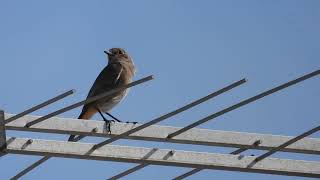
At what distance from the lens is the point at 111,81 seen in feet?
36.0

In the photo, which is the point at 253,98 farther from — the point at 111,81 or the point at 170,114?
the point at 111,81

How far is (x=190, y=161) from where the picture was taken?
249 inches

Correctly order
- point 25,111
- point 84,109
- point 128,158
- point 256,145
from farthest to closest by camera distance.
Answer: point 84,109
point 256,145
point 128,158
point 25,111

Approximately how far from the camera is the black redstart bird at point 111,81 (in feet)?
34.6

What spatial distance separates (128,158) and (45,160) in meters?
0.60

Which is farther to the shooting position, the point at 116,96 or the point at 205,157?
the point at 116,96

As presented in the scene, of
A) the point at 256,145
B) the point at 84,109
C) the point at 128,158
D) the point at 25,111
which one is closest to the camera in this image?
the point at 25,111

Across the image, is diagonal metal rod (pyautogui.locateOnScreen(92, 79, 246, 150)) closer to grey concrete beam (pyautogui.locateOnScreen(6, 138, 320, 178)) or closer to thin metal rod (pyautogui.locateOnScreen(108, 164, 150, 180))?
grey concrete beam (pyautogui.locateOnScreen(6, 138, 320, 178))

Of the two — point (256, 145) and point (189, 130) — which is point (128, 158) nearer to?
point (189, 130)

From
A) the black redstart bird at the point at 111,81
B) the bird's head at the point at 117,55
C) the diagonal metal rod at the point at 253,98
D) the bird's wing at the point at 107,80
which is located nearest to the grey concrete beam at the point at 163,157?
the diagonal metal rod at the point at 253,98

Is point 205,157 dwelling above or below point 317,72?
below

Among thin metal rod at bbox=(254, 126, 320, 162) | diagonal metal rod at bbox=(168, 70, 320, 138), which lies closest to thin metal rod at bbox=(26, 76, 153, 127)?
diagonal metal rod at bbox=(168, 70, 320, 138)

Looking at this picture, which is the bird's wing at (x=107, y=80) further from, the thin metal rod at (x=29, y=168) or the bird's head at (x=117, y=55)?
the thin metal rod at (x=29, y=168)

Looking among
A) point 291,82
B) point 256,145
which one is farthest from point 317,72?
point 256,145
